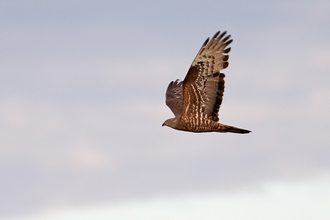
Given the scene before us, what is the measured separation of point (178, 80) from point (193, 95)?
7176 mm

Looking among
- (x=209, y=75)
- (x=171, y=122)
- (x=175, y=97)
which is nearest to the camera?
(x=209, y=75)

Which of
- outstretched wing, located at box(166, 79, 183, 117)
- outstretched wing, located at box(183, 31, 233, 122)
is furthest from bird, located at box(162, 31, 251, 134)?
outstretched wing, located at box(166, 79, 183, 117)

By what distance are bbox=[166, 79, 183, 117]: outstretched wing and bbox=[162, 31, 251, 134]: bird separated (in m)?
2.77

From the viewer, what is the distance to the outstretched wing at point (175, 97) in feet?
64.6

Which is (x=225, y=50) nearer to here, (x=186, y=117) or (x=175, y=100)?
(x=186, y=117)

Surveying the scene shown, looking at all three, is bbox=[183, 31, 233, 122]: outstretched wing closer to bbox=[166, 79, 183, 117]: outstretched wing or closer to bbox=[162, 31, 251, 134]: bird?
bbox=[162, 31, 251, 134]: bird

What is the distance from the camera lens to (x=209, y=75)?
15359 mm

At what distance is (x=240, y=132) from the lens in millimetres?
15938

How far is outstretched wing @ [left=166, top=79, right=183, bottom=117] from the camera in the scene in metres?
19.7

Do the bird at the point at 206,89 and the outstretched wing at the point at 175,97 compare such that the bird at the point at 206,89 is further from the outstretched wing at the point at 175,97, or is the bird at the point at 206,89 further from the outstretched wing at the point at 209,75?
the outstretched wing at the point at 175,97

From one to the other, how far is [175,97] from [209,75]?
242 inches

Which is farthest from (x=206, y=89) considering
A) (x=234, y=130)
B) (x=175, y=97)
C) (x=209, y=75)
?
(x=175, y=97)

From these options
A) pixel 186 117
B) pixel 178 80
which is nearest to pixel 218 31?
pixel 186 117

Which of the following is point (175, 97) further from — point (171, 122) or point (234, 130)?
point (234, 130)
